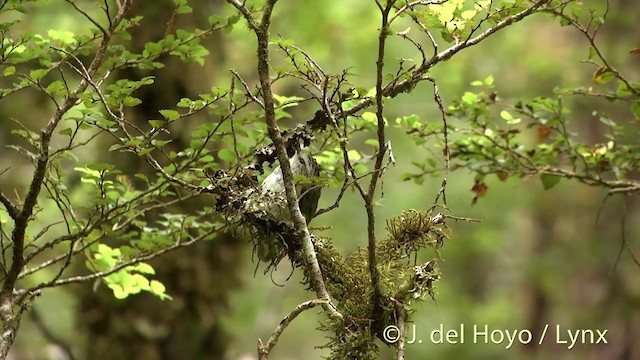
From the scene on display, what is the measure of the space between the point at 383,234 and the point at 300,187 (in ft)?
24.5

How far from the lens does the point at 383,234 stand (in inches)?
362

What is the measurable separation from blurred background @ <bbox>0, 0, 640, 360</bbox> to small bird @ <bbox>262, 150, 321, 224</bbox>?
81cm

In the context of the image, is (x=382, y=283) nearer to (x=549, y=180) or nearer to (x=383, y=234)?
(x=549, y=180)

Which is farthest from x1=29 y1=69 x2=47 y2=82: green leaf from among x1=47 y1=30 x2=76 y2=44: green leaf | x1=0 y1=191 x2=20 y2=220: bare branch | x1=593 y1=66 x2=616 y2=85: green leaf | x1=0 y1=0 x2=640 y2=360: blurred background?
x1=593 y1=66 x2=616 y2=85: green leaf

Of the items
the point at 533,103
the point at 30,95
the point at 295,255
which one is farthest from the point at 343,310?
the point at 30,95

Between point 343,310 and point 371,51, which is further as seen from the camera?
point 371,51

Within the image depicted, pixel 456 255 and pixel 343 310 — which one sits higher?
pixel 456 255

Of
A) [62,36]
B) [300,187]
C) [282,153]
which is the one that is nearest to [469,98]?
[300,187]

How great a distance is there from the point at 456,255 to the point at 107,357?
5.57m

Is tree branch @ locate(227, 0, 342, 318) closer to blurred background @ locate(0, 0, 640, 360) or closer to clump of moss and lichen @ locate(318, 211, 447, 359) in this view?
clump of moss and lichen @ locate(318, 211, 447, 359)

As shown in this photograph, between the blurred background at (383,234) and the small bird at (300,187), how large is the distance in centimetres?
81

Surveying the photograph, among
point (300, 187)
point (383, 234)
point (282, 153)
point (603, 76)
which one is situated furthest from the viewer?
point (383, 234)

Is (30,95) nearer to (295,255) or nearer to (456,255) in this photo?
(295,255)

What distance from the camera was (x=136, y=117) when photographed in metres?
4.09
